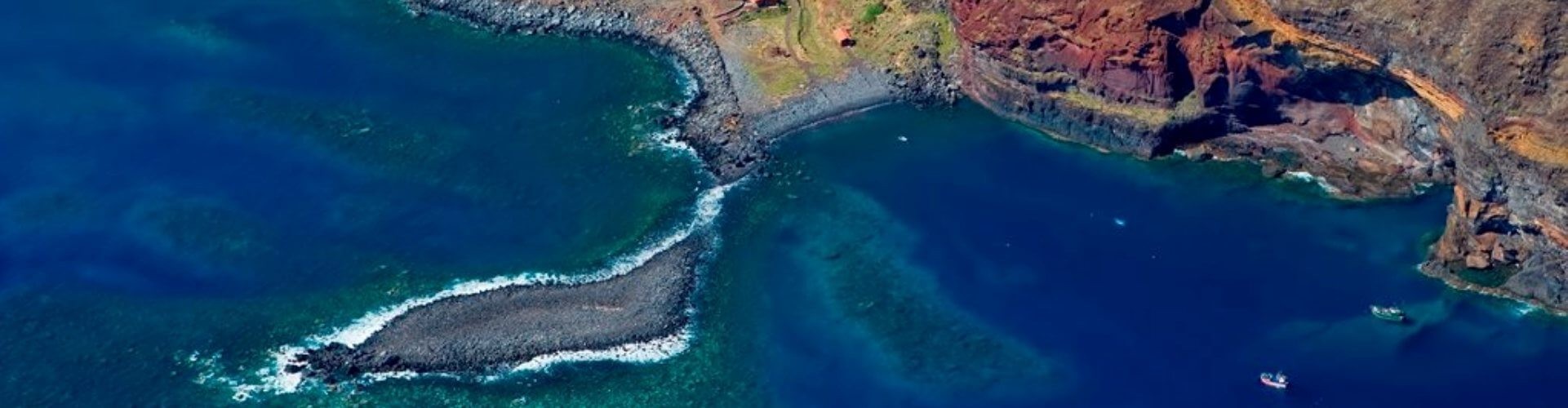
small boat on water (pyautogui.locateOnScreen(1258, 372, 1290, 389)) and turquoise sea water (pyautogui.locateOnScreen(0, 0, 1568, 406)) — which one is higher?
turquoise sea water (pyautogui.locateOnScreen(0, 0, 1568, 406))

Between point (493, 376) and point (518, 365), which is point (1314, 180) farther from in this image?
point (493, 376)

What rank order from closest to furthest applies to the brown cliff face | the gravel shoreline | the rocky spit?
the brown cliff face
the rocky spit
the gravel shoreline

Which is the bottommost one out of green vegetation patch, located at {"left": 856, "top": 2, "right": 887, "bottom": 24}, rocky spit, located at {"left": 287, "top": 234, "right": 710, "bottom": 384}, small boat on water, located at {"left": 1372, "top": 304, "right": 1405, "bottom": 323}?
small boat on water, located at {"left": 1372, "top": 304, "right": 1405, "bottom": 323}

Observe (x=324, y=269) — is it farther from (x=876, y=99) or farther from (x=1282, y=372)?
(x=1282, y=372)

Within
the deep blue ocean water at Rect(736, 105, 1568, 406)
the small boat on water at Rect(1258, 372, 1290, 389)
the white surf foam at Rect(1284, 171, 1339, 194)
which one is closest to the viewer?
the small boat on water at Rect(1258, 372, 1290, 389)

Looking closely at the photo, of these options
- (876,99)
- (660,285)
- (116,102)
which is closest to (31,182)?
(116,102)

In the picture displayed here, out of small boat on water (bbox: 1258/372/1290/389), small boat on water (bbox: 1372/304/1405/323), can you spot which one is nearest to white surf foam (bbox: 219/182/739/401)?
small boat on water (bbox: 1258/372/1290/389)

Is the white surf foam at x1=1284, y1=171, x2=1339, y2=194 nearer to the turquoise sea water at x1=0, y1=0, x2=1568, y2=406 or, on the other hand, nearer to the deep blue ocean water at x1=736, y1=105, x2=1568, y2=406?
the deep blue ocean water at x1=736, y1=105, x2=1568, y2=406
